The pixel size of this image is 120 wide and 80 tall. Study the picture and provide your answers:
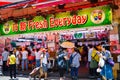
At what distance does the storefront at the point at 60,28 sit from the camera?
15086mm

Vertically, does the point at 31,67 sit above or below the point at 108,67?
below

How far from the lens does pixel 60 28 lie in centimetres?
1697

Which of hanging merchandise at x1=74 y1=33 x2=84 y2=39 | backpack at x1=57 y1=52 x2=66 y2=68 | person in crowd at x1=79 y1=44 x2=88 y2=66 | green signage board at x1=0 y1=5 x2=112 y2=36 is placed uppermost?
green signage board at x1=0 y1=5 x2=112 y2=36

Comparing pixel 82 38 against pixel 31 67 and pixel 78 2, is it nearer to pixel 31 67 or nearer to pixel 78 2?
pixel 31 67

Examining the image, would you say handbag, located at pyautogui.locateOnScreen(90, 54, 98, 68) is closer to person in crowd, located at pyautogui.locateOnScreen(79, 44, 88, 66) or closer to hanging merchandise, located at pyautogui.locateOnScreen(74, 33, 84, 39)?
hanging merchandise, located at pyautogui.locateOnScreen(74, 33, 84, 39)

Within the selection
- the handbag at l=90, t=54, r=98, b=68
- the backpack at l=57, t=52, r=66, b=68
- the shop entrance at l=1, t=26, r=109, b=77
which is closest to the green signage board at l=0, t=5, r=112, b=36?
the shop entrance at l=1, t=26, r=109, b=77

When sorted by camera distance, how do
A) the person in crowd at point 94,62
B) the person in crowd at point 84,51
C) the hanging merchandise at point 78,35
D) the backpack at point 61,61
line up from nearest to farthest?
the backpack at point 61,61 → the person in crowd at point 94,62 → the hanging merchandise at point 78,35 → the person in crowd at point 84,51

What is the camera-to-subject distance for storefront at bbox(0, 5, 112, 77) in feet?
49.5

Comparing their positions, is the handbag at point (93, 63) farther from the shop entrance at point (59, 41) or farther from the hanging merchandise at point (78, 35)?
the hanging merchandise at point (78, 35)

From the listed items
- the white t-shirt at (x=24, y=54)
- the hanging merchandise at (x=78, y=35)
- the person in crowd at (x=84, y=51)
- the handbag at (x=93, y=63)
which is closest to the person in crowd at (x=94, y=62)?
the handbag at (x=93, y=63)

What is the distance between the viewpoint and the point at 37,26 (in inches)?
720

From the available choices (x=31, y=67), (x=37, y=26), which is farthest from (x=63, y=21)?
(x=31, y=67)

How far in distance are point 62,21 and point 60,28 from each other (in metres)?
0.40

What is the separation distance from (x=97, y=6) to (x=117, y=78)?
145 inches
